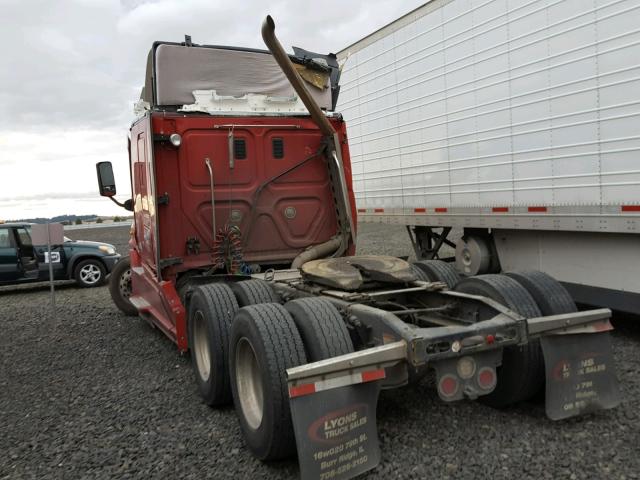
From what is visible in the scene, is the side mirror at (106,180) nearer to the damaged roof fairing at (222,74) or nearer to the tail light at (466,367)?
the damaged roof fairing at (222,74)

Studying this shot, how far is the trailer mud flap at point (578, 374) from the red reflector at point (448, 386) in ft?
2.57

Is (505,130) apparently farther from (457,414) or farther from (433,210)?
(457,414)

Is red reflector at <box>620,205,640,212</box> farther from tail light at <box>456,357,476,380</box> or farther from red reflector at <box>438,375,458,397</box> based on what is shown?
red reflector at <box>438,375,458,397</box>

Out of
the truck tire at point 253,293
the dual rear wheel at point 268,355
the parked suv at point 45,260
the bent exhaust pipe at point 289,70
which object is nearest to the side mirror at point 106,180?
the bent exhaust pipe at point 289,70

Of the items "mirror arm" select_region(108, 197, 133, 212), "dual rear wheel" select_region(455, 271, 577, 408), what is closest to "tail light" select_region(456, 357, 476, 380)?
"dual rear wheel" select_region(455, 271, 577, 408)

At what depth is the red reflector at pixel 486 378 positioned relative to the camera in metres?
3.17

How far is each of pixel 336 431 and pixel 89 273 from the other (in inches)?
406

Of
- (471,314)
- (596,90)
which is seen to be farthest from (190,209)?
(596,90)

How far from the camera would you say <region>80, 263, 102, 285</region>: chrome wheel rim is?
11.8 m

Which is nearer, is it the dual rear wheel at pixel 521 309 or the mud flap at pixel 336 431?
the mud flap at pixel 336 431

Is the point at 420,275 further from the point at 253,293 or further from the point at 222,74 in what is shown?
the point at 222,74

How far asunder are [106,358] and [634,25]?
19.8ft

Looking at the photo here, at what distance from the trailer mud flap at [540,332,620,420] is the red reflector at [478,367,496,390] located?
1.63 feet

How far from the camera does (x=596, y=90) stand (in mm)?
5184
